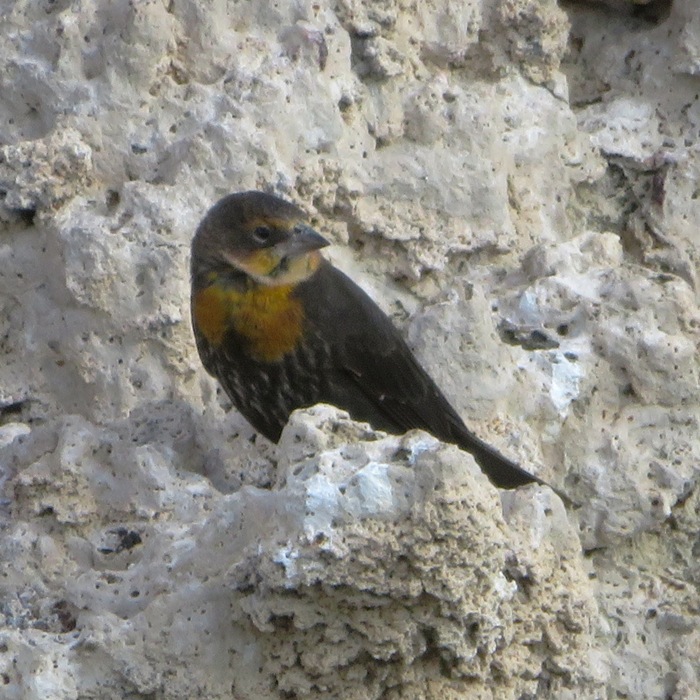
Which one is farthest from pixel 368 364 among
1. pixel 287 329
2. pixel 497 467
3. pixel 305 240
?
pixel 497 467

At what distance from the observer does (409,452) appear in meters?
3.32

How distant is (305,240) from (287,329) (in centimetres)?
27

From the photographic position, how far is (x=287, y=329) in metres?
4.80

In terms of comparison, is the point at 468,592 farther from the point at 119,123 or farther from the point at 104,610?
the point at 119,123

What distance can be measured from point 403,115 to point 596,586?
5.25 feet

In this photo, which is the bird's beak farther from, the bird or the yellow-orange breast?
the yellow-orange breast

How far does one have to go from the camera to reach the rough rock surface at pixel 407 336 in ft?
10.9

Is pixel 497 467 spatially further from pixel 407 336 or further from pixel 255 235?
pixel 255 235

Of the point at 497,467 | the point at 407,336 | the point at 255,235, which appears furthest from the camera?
the point at 255,235

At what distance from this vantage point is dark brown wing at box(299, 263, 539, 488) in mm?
4598

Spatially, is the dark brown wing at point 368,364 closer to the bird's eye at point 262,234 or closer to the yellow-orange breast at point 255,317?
the yellow-orange breast at point 255,317

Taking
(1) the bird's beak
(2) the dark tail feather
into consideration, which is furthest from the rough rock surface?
(1) the bird's beak

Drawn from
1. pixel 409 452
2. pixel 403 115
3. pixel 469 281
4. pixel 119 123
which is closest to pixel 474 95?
pixel 403 115

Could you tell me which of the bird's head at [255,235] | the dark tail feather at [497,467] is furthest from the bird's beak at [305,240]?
the dark tail feather at [497,467]
